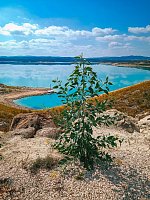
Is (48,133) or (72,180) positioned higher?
(72,180)

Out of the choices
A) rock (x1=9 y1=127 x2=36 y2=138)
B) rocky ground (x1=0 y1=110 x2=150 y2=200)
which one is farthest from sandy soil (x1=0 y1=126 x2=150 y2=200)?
rock (x1=9 y1=127 x2=36 y2=138)

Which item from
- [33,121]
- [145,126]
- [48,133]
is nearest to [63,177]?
[48,133]

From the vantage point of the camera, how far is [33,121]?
17.4 metres

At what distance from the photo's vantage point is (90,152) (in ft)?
35.0

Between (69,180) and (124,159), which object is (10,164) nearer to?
(69,180)

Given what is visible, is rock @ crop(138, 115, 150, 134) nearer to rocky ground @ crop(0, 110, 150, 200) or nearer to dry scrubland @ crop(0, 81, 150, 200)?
rocky ground @ crop(0, 110, 150, 200)

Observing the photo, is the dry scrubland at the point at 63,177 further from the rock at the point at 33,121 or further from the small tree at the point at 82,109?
the rock at the point at 33,121

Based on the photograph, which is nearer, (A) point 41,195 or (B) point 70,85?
(A) point 41,195

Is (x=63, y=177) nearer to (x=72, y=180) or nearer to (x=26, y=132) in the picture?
(x=72, y=180)

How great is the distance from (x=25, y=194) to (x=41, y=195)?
0.52 meters

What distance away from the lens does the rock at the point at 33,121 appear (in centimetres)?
1720

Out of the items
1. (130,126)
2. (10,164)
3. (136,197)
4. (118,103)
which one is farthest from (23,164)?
(118,103)

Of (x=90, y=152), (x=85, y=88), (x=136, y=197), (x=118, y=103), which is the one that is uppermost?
(x=85, y=88)

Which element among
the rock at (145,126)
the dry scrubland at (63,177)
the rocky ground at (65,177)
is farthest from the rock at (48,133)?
the rock at (145,126)
